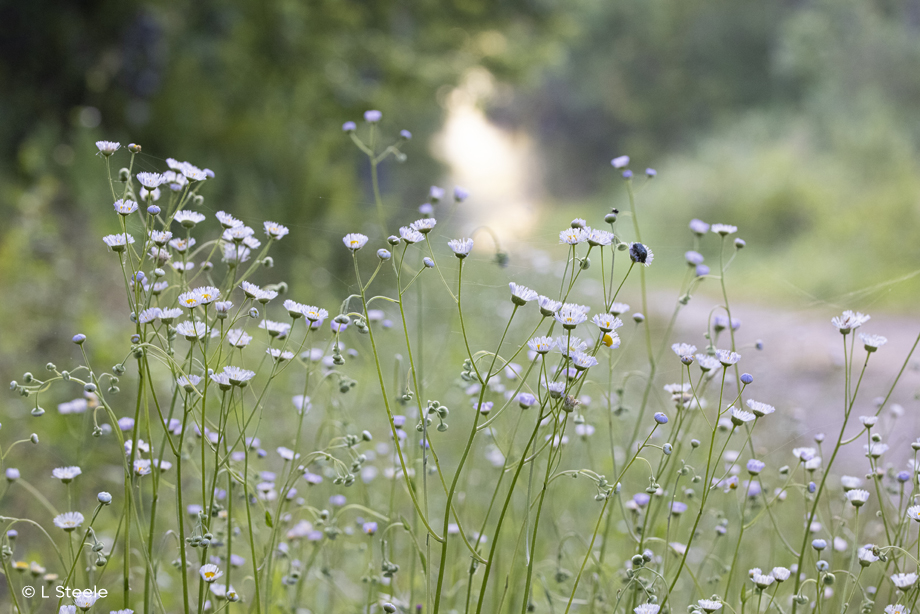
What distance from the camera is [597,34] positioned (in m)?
20.9

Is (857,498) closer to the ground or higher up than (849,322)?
closer to the ground

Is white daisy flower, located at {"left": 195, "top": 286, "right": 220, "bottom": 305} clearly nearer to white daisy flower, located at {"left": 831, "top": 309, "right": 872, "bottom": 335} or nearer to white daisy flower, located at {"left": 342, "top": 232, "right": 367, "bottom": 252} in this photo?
white daisy flower, located at {"left": 342, "top": 232, "right": 367, "bottom": 252}

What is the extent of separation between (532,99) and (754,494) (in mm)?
22816

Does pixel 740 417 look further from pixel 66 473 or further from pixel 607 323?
pixel 66 473

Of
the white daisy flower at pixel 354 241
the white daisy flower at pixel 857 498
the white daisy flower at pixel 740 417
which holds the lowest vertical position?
the white daisy flower at pixel 857 498

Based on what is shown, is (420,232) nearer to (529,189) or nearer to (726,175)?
(726,175)

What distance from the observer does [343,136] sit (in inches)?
229

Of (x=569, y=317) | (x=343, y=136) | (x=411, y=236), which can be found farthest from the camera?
(x=343, y=136)

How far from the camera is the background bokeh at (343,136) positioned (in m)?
3.86

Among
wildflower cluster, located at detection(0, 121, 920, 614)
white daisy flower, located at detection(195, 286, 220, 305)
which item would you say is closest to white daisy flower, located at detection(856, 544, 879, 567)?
wildflower cluster, located at detection(0, 121, 920, 614)

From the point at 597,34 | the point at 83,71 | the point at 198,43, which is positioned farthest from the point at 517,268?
the point at 597,34

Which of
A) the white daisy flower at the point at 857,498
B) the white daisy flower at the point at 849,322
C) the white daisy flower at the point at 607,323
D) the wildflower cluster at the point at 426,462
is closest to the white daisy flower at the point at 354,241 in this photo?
the wildflower cluster at the point at 426,462

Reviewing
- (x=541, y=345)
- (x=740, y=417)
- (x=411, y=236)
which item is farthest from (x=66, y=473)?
(x=740, y=417)

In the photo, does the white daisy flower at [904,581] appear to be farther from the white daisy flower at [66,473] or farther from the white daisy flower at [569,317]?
the white daisy flower at [66,473]
